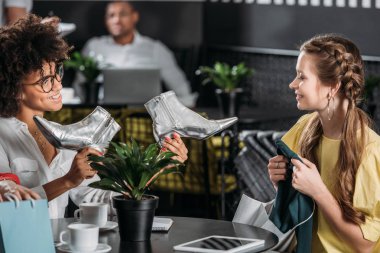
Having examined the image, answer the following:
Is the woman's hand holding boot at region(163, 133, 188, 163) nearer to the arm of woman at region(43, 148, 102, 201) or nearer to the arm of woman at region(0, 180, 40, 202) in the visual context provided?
the arm of woman at region(43, 148, 102, 201)

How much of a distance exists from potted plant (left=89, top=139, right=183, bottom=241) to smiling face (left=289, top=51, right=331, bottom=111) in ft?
1.82

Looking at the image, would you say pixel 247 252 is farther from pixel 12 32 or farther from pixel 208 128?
pixel 12 32

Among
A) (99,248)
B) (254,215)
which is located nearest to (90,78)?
(254,215)

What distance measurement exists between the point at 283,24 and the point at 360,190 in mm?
5671

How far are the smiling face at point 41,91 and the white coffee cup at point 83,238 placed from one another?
2.28ft

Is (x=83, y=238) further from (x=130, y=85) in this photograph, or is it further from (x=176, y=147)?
(x=130, y=85)

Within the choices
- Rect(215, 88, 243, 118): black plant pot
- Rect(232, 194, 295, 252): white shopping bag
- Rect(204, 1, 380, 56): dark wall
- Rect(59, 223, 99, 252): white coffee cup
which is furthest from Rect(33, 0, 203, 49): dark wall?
Rect(59, 223, 99, 252): white coffee cup

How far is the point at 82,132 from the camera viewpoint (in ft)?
9.41

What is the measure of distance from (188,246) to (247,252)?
0.54 ft

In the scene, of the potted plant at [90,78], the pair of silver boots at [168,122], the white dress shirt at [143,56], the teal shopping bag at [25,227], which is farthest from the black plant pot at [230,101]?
the teal shopping bag at [25,227]

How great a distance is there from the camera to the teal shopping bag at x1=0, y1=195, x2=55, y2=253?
241 centimetres

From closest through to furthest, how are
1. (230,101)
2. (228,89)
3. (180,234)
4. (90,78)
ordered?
1. (180,234)
2. (230,101)
3. (228,89)
4. (90,78)

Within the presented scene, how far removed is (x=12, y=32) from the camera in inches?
122

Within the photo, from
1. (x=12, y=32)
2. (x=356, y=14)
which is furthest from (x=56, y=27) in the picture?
(x=356, y=14)
